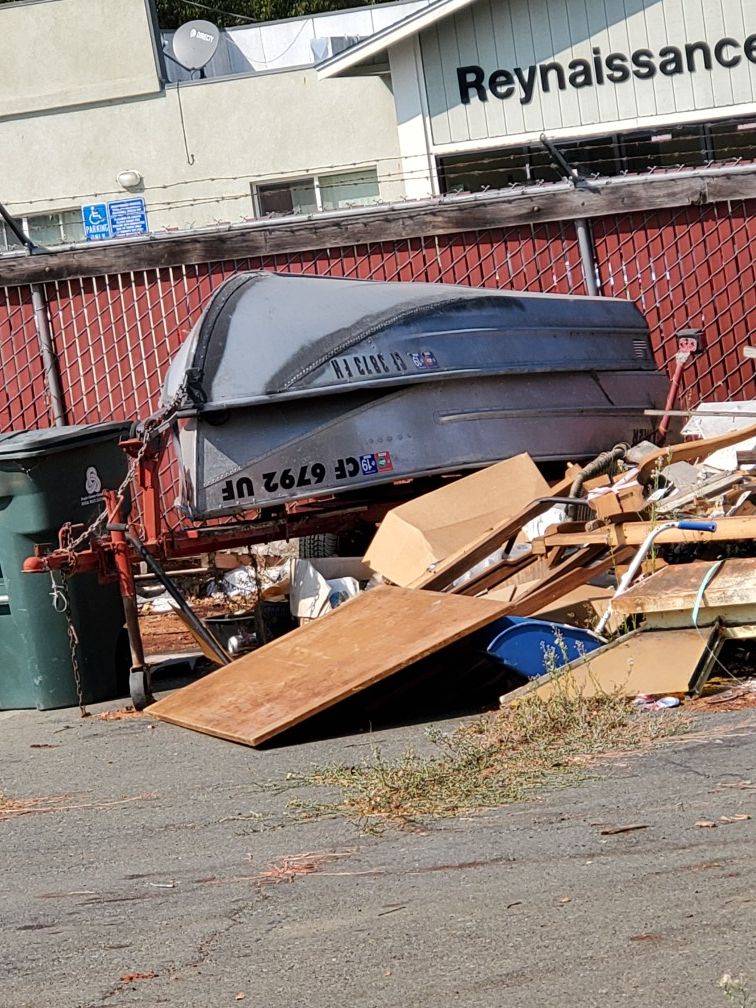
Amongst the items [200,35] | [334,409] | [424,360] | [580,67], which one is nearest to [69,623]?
[334,409]

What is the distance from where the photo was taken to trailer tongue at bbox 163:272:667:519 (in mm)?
8289

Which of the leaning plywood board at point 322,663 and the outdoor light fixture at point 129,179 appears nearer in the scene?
the leaning plywood board at point 322,663

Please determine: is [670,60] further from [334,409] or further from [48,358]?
[334,409]

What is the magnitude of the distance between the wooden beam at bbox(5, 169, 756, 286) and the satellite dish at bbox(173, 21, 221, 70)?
1336 cm

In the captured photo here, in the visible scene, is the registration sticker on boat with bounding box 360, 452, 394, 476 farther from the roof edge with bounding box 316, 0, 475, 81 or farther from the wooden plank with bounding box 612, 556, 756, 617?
the roof edge with bounding box 316, 0, 475, 81

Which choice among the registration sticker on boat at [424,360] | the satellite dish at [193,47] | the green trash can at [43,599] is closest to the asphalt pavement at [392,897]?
the green trash can at [43,599]

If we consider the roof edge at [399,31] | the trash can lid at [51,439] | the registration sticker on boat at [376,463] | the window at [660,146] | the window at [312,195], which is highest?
the roof edge at [399,31]

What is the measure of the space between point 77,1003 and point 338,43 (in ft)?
75.6

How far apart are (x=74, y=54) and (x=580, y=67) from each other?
901 centimetres

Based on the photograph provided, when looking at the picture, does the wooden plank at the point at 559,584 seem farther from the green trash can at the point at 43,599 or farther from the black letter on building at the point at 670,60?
the black letter on building at the point at 670,60

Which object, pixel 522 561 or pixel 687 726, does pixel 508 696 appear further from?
pixel 522 561

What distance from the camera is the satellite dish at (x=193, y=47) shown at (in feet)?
76.6

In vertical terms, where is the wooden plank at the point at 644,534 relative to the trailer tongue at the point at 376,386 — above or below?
below

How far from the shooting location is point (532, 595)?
6.75 m
